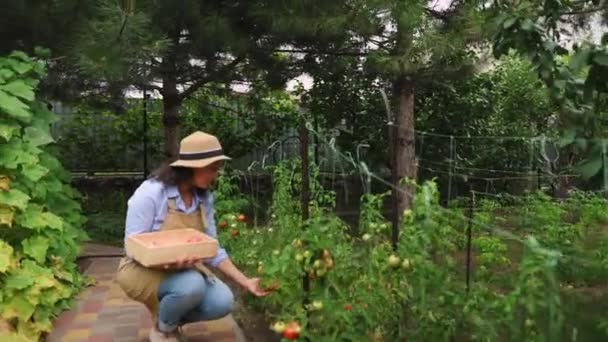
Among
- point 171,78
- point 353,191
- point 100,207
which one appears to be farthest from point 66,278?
point 100,207

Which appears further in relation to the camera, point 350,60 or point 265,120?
point 265,120

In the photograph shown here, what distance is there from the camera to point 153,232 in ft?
9.57

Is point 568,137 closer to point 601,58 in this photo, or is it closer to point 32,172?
point 601,58

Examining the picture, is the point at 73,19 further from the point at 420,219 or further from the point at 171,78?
the point at 420,219

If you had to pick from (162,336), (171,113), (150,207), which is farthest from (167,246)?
(171,113)

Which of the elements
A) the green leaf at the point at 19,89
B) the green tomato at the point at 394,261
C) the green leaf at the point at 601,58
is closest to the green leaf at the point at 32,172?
the green leaf at the point at 19,89

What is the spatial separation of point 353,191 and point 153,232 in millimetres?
3934

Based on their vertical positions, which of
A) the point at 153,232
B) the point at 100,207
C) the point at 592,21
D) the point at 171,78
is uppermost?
the point at 592,21

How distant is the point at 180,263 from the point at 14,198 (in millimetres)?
1247

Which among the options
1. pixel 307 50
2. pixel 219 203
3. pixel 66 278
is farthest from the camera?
pixel 307 50

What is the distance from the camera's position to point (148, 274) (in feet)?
9.64

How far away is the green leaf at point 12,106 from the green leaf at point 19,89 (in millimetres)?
35

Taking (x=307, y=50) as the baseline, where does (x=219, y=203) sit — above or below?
below

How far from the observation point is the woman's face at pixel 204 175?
289 centimetres
